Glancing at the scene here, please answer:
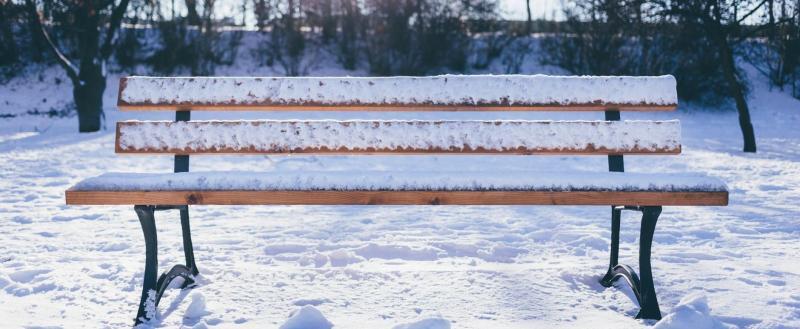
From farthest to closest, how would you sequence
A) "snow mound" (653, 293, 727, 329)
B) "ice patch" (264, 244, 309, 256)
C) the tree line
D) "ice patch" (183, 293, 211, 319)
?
the tree line → "ice patch" (264, 244, 309, 256) → "ice patch" (183, 293, 211, 319) → "snow mound" (653, 293, 727, 329)

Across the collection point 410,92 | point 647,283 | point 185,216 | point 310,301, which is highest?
point 410,92

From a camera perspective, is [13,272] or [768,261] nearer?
[13,272]

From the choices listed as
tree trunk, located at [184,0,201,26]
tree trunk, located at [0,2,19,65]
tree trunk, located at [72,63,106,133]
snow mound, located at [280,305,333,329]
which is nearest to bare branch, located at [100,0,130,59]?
tree trunk, located at [72,63,106,133]

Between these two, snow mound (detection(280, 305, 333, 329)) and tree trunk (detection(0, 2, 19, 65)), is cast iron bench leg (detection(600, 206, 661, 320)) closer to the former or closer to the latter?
snow mound (detection(280, 305, 333, 329))

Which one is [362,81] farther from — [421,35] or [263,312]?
[421,35]

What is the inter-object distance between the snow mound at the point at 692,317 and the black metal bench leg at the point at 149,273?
1848 mm

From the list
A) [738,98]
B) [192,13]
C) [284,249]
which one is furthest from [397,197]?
[192,13]

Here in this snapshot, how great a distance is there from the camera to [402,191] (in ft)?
6.97

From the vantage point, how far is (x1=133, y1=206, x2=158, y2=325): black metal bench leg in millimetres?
2275

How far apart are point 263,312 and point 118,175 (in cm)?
75

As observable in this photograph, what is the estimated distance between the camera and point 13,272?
2842 mm

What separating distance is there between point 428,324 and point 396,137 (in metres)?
0.77

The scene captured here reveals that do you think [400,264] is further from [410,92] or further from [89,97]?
[89,97]

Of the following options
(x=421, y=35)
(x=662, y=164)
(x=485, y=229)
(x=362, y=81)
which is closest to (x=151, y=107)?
(x=362, y=81)
